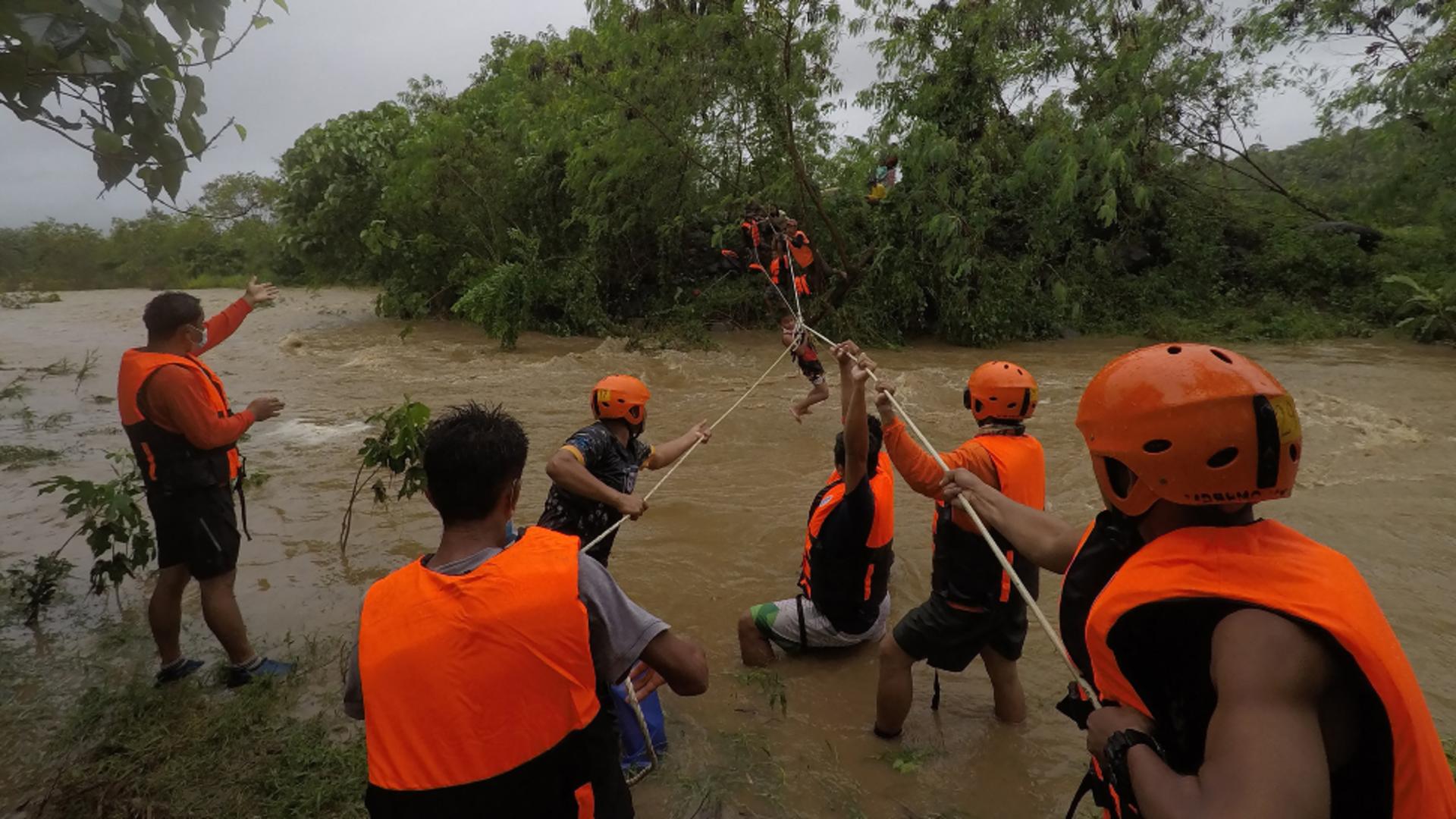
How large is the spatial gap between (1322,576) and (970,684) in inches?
114

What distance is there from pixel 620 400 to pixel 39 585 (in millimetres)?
3439

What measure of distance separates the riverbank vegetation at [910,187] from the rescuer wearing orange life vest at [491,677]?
1197 centimetres

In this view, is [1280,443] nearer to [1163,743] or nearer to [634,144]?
[1163,743]

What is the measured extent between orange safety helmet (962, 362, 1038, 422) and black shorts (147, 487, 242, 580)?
3355mm

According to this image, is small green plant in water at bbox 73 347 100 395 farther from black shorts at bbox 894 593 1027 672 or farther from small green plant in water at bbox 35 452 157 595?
black shorts at bbox 894 593 1027 672

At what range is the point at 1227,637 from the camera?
3.88ft

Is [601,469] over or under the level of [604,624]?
under

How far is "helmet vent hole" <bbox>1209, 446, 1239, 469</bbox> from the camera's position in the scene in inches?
52.3

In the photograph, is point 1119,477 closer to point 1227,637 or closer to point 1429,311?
point 1227,637

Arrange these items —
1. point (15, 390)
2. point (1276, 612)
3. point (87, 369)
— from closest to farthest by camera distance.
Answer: point (1276, 612), point (15, 390), point (87, 369)

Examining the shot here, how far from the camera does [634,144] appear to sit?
13438 millimetres

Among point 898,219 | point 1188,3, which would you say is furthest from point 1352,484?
point 1188,3

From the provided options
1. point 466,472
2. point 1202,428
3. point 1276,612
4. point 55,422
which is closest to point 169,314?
point 466,472

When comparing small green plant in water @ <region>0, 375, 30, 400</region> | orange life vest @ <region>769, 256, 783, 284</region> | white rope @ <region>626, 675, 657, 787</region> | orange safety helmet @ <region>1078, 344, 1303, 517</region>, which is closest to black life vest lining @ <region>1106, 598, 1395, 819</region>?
orange safety helmet @ <region>1078, 344, 1303, 517</region>
